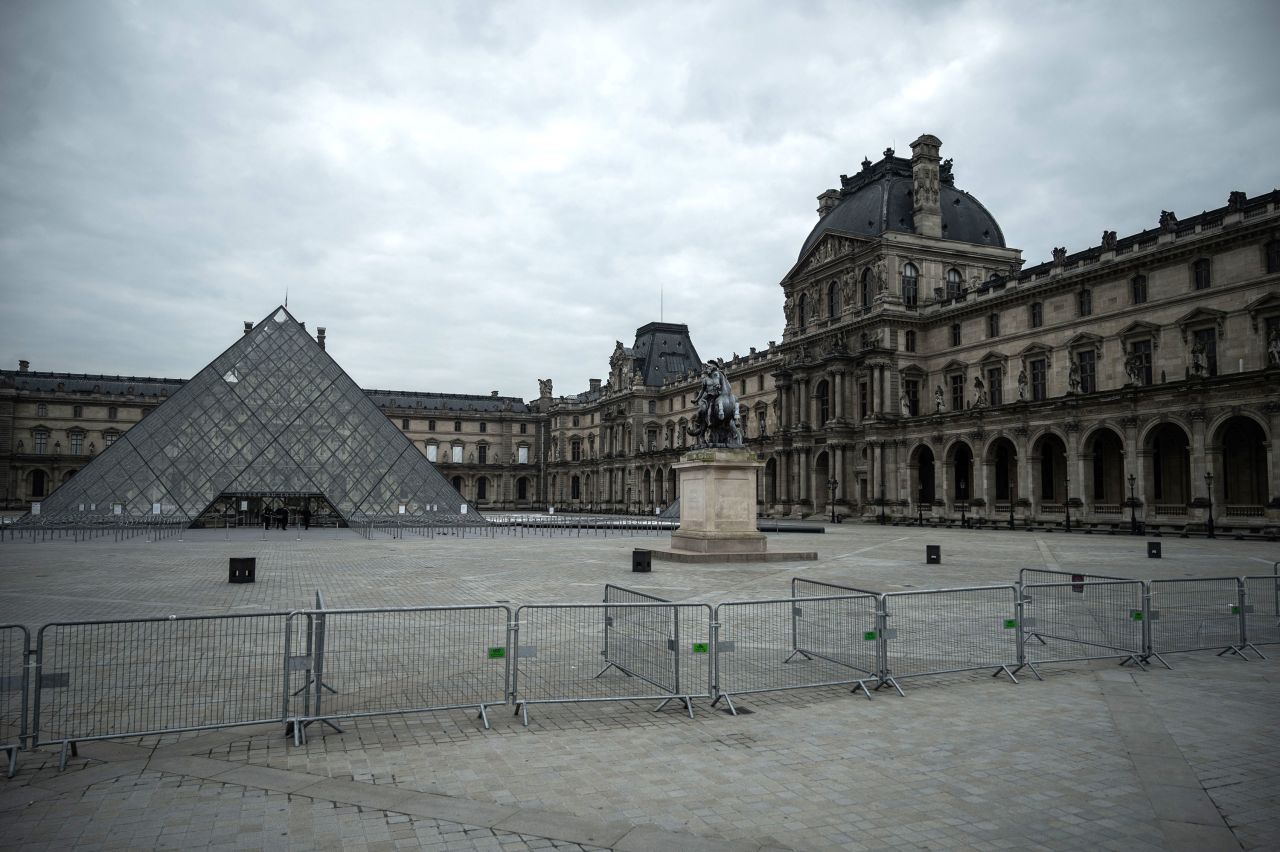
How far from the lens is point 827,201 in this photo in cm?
6738

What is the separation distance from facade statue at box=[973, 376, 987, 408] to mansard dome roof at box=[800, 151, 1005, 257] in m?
11.7

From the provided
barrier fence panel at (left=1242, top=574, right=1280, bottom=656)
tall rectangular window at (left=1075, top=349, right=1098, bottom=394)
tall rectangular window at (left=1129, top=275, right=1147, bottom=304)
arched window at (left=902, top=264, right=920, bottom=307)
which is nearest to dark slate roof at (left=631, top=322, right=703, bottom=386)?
arched window at (left=902, top=264, right=920, bottom=307)

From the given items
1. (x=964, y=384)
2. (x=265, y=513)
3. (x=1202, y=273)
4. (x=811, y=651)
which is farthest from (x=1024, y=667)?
(x=964, y=384)

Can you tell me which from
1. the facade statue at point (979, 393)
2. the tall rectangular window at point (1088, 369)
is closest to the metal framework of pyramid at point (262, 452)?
the facade statue at point (979, 393)

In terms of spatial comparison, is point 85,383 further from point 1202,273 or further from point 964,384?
point 1202,273

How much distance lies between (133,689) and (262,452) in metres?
34.6

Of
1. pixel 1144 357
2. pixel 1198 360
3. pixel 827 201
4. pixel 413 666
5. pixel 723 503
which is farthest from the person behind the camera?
pixel 827 201

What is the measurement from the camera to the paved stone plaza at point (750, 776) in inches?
189

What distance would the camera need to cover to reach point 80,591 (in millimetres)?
14648

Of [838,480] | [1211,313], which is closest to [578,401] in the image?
[838,480]

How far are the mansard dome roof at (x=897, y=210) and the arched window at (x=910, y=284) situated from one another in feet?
9.03

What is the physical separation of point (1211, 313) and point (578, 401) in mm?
73407

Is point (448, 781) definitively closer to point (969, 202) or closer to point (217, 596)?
point (217, 596)

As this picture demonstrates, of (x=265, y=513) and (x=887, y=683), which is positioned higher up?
(x=265, y=513)
